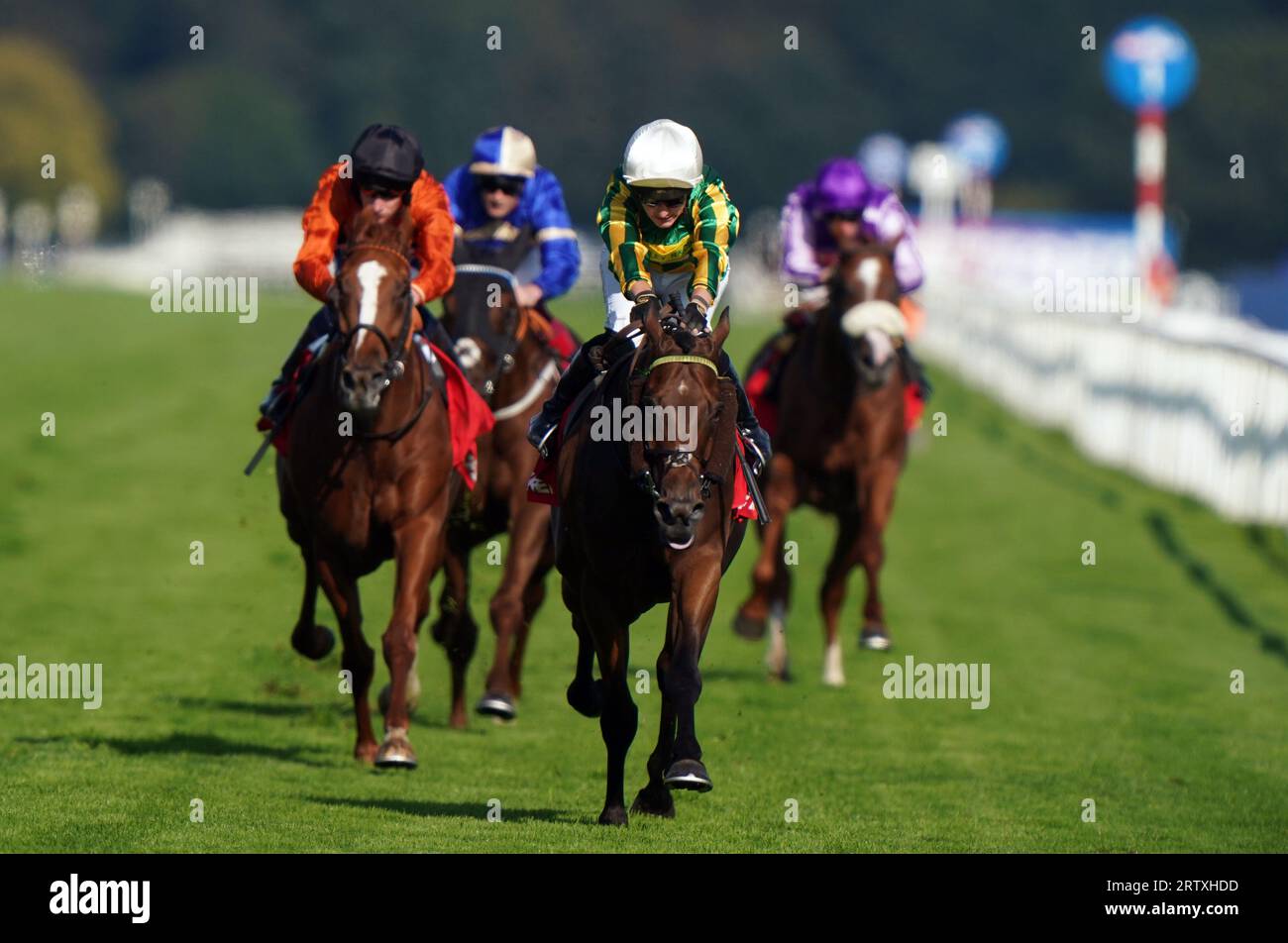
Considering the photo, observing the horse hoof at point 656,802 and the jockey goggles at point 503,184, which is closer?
the horse hoof at point 656,802

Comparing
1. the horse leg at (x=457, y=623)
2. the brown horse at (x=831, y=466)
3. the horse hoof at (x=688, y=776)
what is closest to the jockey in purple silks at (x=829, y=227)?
the brown horse at (x=831, y=466)

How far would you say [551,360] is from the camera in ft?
39.7

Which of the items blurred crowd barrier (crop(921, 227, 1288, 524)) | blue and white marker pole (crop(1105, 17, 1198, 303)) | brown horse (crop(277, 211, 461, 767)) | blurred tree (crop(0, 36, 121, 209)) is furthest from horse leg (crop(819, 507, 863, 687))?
blurred tree (crop(0, 36, 121, 209))

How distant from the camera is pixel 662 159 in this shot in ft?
28.8

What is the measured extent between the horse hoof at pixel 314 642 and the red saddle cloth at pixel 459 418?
910mm

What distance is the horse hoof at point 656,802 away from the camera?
8.77 m

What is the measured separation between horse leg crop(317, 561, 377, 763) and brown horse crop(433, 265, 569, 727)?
1117 millimetres

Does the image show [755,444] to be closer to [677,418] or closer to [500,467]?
[677,418]

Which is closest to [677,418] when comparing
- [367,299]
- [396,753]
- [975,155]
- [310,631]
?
[367,299]

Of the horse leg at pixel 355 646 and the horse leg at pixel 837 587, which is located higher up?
the horse leg at pixel 837 587

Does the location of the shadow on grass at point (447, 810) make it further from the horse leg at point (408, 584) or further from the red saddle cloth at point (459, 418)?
the red saddle cloth at point (459, 418)

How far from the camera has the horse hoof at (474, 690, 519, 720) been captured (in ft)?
36.2

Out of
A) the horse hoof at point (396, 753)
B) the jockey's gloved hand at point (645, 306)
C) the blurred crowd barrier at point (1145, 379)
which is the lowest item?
the horse hoof at point (396, 753)
